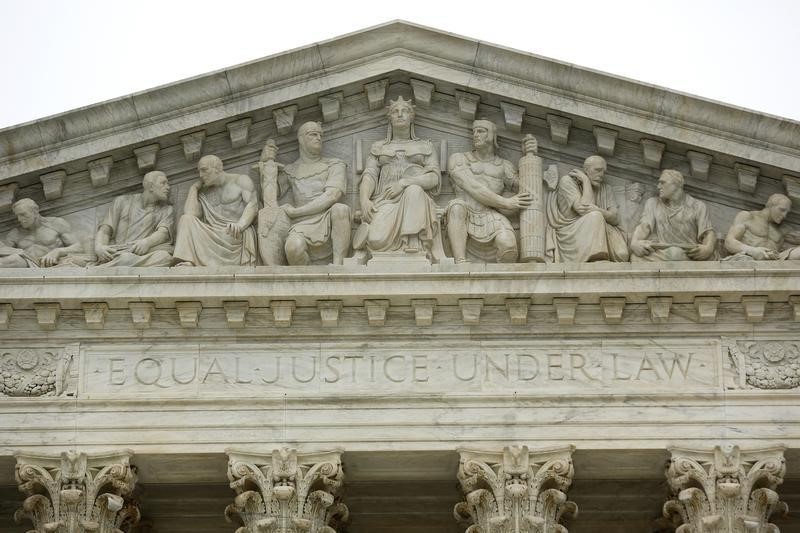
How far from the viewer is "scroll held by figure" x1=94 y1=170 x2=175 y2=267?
29.1 meters

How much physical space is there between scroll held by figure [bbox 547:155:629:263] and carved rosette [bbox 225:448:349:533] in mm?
4001

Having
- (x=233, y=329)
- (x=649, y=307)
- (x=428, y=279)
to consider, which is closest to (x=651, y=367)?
(x=649, y=307)

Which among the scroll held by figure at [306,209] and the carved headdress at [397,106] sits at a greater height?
the carved headdress at [397,106]

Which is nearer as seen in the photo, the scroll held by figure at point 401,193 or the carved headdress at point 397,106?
the scroll held by figure at point 401,193

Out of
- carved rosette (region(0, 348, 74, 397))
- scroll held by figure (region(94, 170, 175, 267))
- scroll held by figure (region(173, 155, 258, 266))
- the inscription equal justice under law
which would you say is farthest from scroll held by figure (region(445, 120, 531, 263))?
carved rosette (region(0, 348, 74, 397))

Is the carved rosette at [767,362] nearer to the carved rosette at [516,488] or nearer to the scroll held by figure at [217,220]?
the carved rosette at [516,488]

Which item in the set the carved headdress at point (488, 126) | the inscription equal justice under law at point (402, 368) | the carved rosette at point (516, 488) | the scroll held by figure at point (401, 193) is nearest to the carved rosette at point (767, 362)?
the inscription equal justice under law at point (402, 368)

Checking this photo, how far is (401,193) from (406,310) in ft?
5.29

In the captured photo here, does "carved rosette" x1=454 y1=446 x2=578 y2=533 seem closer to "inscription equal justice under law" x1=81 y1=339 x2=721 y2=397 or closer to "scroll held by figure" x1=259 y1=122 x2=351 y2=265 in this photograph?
"inscription equal justice under law" x1=81 y1=339 x2=721 y2=397

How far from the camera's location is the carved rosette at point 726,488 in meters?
27.5

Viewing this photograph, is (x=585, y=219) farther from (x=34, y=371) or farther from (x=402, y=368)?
(x=34, y=371)

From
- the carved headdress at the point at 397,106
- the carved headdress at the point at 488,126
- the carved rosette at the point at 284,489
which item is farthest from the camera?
the carved headdress at the point at 397,106

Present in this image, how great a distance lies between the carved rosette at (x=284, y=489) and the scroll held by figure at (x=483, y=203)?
3221 millimetres

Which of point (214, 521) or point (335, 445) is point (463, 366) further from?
point (214, 521)
